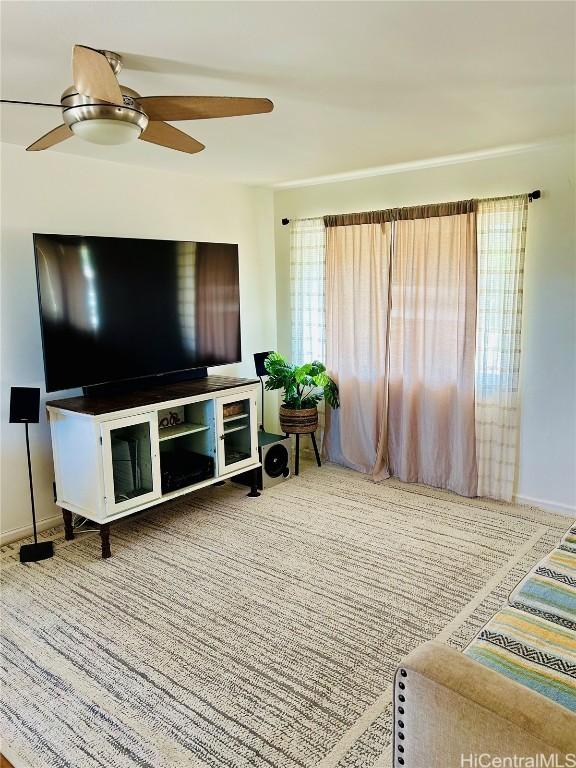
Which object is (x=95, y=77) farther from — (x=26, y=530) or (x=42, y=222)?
(x=26, y=530)

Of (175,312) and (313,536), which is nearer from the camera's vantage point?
(313,536)

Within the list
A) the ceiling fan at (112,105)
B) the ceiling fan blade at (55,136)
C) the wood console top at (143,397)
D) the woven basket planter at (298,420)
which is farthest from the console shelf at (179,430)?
the ceiling fan at (112,105)

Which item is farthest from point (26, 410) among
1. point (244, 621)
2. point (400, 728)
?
point (400, 728)

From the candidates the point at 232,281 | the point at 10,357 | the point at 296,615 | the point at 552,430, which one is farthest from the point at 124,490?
the point at 552,430

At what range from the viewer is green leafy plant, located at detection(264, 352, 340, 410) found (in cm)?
454

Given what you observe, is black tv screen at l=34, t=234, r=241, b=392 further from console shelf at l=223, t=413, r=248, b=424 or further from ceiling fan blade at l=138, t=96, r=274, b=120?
ceiling fan blade at l=138, t=96, r=274, b=120

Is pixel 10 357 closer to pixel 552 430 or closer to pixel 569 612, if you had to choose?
pixel 569 612

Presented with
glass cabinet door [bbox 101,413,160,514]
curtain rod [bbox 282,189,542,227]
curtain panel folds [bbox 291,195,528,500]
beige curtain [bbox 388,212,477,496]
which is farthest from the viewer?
beige curtain [bbox 388,212,477,496]

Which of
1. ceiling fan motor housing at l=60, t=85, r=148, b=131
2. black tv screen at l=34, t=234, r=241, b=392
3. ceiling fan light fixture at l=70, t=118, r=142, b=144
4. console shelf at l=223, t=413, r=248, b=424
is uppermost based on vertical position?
ceiling fan motor housing at l=60, t=85, r=148, b=131

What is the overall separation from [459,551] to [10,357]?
3.00 m

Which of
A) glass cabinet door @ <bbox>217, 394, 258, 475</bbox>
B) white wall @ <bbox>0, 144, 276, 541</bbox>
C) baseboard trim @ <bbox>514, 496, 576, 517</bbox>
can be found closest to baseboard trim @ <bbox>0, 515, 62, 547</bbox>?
white wall @ <bbox>0, 144, 276, 541</bbox>

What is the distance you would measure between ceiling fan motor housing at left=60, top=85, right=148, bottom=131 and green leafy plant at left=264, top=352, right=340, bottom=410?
9.26ft

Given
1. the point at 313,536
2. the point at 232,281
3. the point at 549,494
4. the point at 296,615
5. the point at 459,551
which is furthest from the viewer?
Answer: the point at 232,281

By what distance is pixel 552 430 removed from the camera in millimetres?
3748
